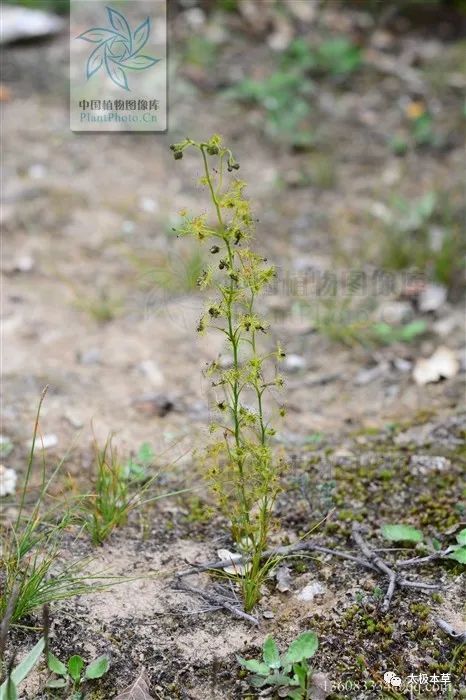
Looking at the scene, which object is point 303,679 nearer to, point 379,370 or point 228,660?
point 228,660

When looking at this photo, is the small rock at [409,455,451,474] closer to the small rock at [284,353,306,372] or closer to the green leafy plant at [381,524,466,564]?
the green leafy plant at [381,524,466,564]

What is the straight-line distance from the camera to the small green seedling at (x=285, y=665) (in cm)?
188

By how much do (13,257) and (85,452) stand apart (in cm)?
147

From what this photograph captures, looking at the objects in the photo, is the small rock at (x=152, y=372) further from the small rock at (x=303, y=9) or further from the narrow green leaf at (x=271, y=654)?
the small rock at (x=303, y=9)

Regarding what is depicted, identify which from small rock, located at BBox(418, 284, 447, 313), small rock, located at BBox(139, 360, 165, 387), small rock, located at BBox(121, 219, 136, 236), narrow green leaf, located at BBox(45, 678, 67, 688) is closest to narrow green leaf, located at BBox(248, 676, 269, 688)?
narrow green leaf, located at BBox(45, 678, 67, 688)

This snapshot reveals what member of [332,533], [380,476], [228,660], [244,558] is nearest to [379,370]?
[380,476]

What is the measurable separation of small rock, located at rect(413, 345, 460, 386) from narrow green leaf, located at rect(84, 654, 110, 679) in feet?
6.31

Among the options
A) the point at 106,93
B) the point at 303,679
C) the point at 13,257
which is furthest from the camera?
the point at 106,93

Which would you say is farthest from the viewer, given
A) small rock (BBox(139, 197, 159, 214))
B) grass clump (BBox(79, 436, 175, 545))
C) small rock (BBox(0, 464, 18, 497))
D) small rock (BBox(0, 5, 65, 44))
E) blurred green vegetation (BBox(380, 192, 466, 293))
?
small rock (BBox(0, 5, 65, 44))

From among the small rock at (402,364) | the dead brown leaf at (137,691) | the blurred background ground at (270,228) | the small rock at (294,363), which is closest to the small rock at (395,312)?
the blurred background ground at (270,228)

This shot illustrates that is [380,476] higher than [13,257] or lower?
lower

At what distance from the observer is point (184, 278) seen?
3.92m

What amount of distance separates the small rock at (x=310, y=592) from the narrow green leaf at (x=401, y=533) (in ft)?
0.85

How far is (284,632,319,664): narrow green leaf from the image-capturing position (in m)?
1.91
